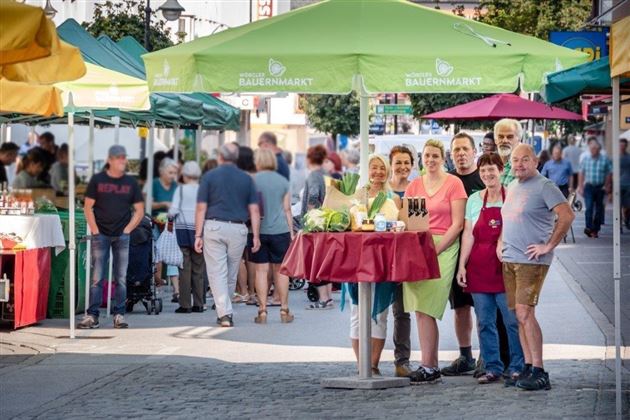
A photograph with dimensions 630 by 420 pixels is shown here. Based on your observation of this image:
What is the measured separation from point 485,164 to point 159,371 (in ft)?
10.5

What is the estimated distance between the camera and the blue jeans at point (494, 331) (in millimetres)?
11789

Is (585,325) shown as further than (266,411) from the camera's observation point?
Yes

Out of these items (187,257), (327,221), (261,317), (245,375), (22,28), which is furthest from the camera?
(187,257)

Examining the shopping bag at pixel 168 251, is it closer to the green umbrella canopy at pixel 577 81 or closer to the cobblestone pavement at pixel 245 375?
the cobblestone pavement at pixel 245 375

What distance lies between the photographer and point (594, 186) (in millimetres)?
33156

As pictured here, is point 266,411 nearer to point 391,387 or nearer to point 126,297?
point 391,387

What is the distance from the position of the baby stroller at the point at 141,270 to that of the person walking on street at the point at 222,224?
4.84 feet

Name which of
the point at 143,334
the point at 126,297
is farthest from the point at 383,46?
the point at 126,297

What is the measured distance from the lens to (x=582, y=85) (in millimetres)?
11016

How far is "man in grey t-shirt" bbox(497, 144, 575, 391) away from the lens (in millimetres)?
11211

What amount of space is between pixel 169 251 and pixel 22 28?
30.0 ft

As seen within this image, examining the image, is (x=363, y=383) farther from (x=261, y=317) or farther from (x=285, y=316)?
(x=285, y=316)

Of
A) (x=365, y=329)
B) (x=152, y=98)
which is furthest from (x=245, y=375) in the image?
(x=152, y=98)

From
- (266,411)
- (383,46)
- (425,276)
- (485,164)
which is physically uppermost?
(383,46)
